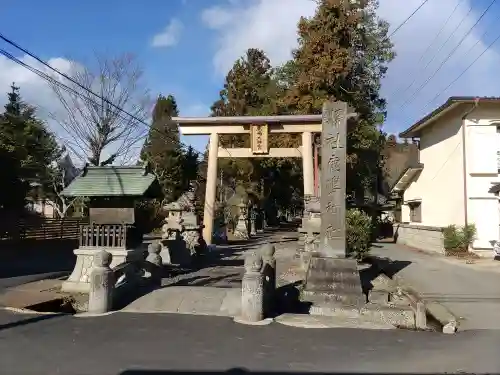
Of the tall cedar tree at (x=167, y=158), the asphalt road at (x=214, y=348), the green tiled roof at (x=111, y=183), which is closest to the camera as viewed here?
the asphalt road at (x=214, y=348)

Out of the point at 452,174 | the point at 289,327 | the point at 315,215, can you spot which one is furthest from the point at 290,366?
the point at 452,174

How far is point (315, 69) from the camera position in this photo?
28547 mm

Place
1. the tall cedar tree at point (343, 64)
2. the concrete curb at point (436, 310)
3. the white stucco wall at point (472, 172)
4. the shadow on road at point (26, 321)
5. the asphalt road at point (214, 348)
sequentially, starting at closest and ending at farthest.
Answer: the asphalt road at point (214, 348)
the shadow on road at point (26, 321)
the concrete curb at point (436, 310)
the white stucco wall at point (472, 172)
the tall cedar tree at point (343, 64)

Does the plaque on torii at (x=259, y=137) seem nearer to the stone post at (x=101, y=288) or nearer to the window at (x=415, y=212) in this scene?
the window at (x=415, y=212)

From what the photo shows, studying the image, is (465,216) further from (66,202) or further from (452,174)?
(66,202)

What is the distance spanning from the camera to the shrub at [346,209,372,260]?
1744cm

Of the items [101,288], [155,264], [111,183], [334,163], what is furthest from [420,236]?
[101,288]

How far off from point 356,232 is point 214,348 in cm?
1084

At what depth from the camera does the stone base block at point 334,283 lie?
10.9m

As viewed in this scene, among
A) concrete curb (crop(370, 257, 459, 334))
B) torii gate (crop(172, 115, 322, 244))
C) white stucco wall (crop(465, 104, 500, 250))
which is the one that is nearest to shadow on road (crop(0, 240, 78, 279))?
torii gate (crop(172, 115, 322, 244))

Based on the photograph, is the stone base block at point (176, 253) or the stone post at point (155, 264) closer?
the stone post at point (155, 264)

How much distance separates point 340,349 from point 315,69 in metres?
22.9

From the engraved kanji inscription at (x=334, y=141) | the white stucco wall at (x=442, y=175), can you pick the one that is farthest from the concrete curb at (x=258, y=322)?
the white stucco wall at (x=442, y=175)

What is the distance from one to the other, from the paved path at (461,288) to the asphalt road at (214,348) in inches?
66.4
